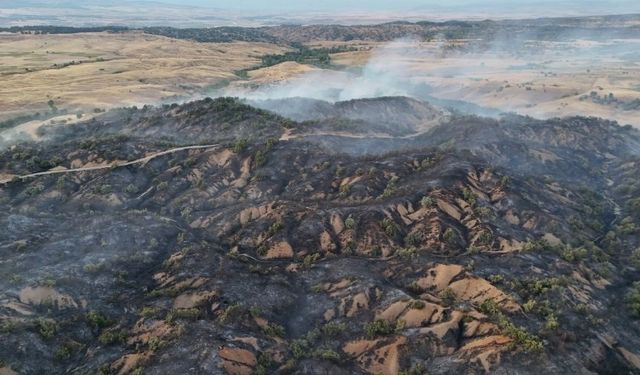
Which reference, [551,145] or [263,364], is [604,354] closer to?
[263,364]

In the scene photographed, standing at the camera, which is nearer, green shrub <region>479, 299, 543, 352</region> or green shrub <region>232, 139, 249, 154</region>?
green shrub <region>479, 299, 543, 352</region>

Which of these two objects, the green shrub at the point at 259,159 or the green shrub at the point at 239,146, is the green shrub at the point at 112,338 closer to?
the green shrub at the point at 259,159

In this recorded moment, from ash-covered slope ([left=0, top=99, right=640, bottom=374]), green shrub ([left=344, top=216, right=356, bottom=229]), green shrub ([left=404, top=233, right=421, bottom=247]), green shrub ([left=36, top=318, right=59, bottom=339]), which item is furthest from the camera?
green shrub ([left=344, top=216, right=356, bottom=229])

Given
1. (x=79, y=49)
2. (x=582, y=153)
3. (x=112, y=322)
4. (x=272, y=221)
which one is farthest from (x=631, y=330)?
(x=79, y=49)

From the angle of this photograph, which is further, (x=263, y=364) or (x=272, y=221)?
(x=272, y=221)

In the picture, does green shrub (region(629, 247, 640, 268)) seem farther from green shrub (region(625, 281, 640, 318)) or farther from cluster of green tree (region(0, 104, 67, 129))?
cluster of green tree (region(0, 104, 67, 129))

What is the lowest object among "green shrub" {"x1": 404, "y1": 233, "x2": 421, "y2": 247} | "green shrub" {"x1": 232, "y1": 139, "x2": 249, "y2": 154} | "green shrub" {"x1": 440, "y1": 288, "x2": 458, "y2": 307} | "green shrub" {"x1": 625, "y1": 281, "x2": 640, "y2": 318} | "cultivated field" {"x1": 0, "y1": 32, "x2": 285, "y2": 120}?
"cultivated field" {"x1": 0, "y1": 32, "x2": 285, "y2": 120}

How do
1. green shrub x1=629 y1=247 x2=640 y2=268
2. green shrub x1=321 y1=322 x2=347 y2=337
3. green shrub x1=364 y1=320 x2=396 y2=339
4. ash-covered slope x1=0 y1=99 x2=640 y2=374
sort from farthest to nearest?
green shrub x1=629 y1=247 x2=640 y2=268 < green shrub x1=321 y1=322 x2=347 y2=337 < green shrub x1=364 y1=320 x2=396 y2=339 < ash-covered slope x1=0 y1=99 x2=640 y2=374

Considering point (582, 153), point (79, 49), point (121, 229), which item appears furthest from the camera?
point (79, 49)

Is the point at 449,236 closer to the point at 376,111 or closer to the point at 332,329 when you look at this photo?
the point at 332,329

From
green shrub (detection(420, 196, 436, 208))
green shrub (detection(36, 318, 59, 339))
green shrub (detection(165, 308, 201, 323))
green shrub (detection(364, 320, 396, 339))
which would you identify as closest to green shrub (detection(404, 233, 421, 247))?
green shrub (detection(420, 196, 436, 208))
